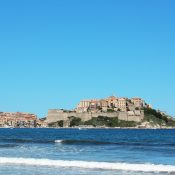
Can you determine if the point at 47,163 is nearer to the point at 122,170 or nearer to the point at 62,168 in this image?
the point at 62,168

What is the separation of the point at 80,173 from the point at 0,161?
7.86 m

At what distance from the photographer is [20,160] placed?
32.6 meters

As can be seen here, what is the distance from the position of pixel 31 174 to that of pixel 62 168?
3475 millimetres

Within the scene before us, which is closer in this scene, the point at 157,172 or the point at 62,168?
the point at 157,172

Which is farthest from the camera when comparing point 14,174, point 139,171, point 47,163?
point 47,163

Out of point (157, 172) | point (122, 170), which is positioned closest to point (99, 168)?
point (122, 170)

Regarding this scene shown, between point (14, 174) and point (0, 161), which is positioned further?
point (0, 161)

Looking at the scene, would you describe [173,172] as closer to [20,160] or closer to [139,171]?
[139,171]

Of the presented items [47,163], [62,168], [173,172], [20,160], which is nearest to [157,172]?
[173,172]

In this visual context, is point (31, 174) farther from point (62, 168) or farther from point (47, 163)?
point (47, 163)

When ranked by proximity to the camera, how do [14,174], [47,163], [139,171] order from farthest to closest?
[47,163], [139,171], [14,174]

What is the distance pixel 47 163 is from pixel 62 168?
2721 mm

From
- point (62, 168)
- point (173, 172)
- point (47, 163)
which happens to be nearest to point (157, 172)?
point (173, 172)

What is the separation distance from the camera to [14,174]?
83.3ft
